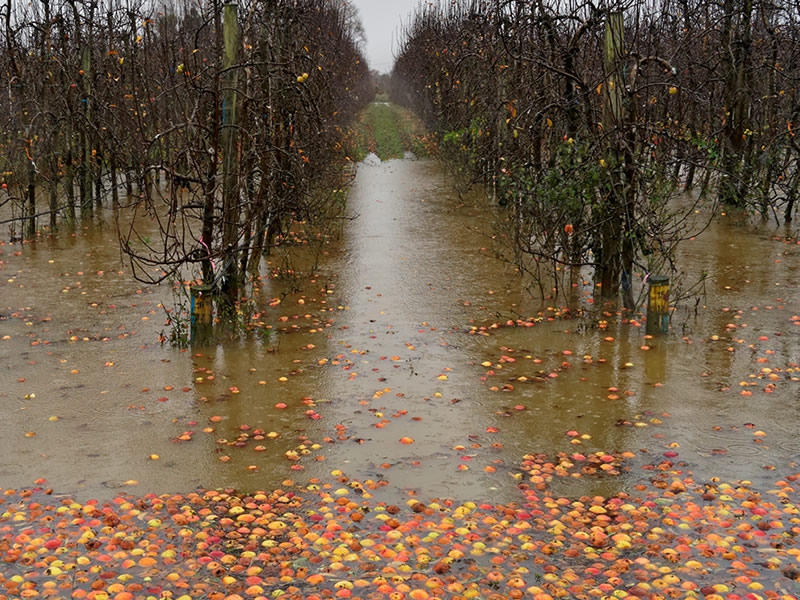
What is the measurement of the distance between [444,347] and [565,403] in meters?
1.77

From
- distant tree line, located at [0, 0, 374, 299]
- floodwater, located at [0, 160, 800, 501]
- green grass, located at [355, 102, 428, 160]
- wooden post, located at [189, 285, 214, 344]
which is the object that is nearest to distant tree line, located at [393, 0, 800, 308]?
floodwater, located at [0, 160, 800, 501]

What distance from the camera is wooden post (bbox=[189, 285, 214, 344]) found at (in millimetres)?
8031

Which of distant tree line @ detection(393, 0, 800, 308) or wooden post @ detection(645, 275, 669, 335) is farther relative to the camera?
distant tree line @ detection(393, 0, 800, 308)

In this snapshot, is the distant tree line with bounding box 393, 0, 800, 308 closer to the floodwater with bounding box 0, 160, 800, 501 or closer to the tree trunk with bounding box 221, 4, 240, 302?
the floodwater with bounding box 0, 160, 800, 501

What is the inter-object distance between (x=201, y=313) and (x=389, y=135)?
33.3 meters

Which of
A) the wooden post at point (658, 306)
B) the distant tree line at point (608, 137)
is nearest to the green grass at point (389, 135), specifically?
the distant tree line at point (608, 137)

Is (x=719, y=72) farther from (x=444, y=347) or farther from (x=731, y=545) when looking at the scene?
(x=731, y=545)

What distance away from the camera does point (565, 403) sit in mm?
6723

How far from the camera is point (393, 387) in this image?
713cm

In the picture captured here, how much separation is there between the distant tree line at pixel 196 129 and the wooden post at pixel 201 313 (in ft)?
0.46

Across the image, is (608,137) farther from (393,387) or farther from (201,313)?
(201,313)

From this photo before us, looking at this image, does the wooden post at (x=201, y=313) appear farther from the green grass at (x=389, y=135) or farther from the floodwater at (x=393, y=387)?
the green grass at (x=389, y=135)

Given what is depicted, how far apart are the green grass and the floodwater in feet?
50.9

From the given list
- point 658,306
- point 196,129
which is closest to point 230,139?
point 196,129
